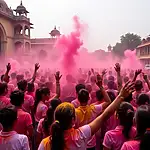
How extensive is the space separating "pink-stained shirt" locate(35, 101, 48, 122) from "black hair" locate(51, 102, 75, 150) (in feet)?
6.42

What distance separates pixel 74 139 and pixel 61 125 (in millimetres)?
181

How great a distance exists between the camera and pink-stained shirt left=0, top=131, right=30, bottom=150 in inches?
95.4

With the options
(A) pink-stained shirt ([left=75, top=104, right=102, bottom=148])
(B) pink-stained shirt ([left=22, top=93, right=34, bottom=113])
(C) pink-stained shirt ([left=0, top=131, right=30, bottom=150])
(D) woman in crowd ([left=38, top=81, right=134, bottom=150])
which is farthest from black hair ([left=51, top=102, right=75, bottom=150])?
(B) pink-stained shirt ([left=22, top=93, right=34, bottom=113])

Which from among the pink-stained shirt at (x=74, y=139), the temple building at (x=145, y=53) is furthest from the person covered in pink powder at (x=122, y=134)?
the temple building at (x=145, y=53)

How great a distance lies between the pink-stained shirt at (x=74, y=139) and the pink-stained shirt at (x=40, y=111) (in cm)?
191

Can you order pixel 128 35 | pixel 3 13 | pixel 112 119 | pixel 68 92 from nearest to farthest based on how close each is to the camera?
pixel 112 119 < pixel 68 92 < pixel 3 13 < pixel 128 35

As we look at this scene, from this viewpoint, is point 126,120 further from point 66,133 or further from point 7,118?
point 7,118

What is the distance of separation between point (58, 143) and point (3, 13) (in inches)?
1244

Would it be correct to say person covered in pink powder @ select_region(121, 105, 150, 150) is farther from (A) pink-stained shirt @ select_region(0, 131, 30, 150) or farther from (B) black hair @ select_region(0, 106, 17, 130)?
(B) black hair @ select_region(0, 106, 17, 130)

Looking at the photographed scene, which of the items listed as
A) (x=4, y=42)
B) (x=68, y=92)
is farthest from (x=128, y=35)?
(x=68, y=92)

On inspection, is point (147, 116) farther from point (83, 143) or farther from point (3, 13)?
point (3, 13)

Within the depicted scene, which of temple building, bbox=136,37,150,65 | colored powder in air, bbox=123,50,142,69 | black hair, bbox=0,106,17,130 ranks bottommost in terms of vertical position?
black hair, bbox=0,106,17,130

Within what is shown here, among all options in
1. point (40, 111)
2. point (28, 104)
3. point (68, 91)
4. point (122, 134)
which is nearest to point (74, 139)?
point (122, 134)

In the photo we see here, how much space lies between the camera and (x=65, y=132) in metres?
2.25
